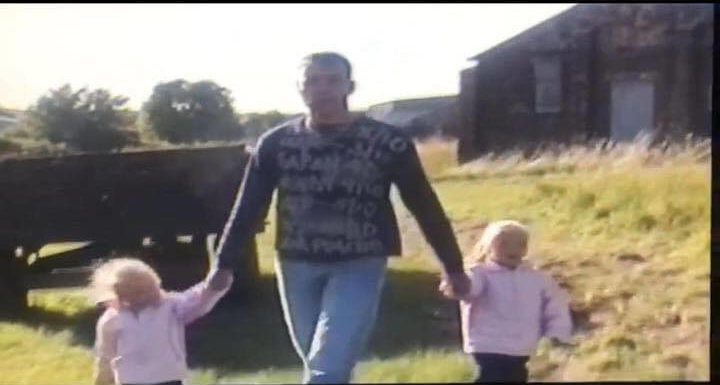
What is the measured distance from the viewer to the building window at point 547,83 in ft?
7.72

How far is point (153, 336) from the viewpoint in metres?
2.21

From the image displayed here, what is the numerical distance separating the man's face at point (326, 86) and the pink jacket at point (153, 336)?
422mm

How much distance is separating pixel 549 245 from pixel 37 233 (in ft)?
3.54

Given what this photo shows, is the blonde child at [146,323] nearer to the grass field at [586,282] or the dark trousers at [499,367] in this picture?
the grass field at [586,282]

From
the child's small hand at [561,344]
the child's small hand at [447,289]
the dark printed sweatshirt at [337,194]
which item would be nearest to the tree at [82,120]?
the dark printed sweatshirt at [337,194]

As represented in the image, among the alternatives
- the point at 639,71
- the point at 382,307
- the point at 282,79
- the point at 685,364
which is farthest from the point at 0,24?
the point at 685,364

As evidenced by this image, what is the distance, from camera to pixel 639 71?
2303 millimetres

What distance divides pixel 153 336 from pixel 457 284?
0.61 m

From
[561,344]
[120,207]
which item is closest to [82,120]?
[120,207]

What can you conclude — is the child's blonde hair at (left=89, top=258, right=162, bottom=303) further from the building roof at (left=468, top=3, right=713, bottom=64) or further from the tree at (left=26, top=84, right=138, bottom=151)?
the building roof at (left=468, top=3, right=713, bottom=64)

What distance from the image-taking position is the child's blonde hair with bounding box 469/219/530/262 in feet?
7.35

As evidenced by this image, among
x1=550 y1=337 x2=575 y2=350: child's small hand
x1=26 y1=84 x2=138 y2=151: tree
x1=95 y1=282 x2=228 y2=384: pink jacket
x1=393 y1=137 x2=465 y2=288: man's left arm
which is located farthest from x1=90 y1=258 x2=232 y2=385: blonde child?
x1=550 y1=337 x2=575 y2=350: child's small hand

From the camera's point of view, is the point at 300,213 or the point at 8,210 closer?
the point at 300,213

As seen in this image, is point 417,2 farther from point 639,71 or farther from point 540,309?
point 540,309
